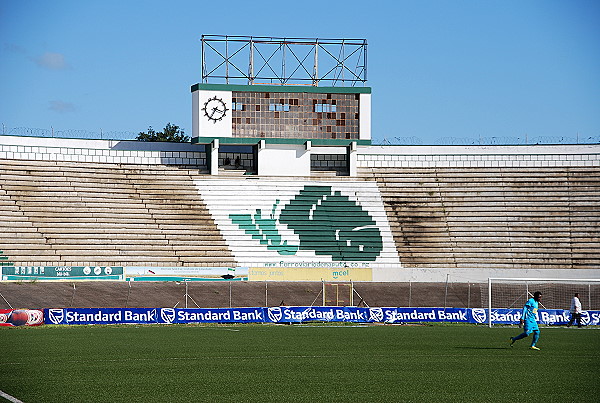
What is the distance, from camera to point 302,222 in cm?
5794

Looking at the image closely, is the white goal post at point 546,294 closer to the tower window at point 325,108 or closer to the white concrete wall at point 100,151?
the tower window at point 325,108

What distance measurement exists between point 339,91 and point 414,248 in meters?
13.1

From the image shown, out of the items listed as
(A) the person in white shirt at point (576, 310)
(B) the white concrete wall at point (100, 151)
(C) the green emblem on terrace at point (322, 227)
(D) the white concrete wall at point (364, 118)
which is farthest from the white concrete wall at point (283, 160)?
(A) the person in white shirt at point (576, 310)

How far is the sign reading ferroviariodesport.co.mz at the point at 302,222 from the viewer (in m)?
55.2

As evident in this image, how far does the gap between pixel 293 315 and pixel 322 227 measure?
16533 millimetres

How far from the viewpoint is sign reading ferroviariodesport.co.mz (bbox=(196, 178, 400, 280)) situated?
55219 mm

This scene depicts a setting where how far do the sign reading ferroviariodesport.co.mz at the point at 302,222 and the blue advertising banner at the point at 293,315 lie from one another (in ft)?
36.4

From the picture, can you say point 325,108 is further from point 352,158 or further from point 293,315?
point 293,315

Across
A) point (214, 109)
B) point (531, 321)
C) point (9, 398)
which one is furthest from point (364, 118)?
point (9, 398)

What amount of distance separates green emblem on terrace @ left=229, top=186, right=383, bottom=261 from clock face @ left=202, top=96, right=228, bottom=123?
294 inches

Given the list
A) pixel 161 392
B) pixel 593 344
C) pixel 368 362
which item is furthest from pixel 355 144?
pixel 161 392

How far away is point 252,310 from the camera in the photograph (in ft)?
136

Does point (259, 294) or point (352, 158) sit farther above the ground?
point (352, 158)

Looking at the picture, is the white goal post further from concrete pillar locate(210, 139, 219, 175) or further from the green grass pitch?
concrete pillar locate(210, 139, 219, 175)
